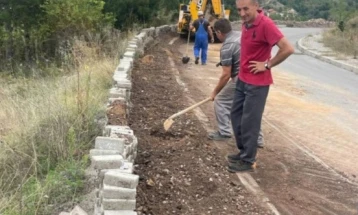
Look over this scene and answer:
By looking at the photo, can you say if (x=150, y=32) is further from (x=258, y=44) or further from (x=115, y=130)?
(x=115, y=130)

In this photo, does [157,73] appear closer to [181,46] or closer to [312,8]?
[181,46]

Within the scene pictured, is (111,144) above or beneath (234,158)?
above

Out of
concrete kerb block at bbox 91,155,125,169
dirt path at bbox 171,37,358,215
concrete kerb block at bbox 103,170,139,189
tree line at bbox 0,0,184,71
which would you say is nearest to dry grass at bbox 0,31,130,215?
concrete kerb block at bbox 91,155,125,169

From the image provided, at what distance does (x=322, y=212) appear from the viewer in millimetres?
5434

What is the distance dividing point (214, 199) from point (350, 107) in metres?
6.68

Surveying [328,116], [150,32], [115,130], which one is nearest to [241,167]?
[115,130]

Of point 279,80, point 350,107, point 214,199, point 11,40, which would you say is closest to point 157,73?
point 279,80

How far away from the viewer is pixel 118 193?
436 centimetres

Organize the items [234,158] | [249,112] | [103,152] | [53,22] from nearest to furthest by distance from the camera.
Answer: [103,152] → [249,112] → [234,158] → [53,22]

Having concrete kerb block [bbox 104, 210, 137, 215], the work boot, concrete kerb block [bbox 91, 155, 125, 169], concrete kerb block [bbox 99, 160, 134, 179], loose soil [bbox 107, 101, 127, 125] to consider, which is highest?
concrete kerb block [bbox 91, 155, 125, 169]

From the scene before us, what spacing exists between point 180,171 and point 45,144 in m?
1.54

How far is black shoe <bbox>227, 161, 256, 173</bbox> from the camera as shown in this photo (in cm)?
633

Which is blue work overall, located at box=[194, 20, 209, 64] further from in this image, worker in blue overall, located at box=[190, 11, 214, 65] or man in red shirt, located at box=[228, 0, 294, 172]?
man in red shirt, located at box=[228, 0, 294, 172]

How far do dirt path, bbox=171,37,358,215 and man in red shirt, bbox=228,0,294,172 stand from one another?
324mm
